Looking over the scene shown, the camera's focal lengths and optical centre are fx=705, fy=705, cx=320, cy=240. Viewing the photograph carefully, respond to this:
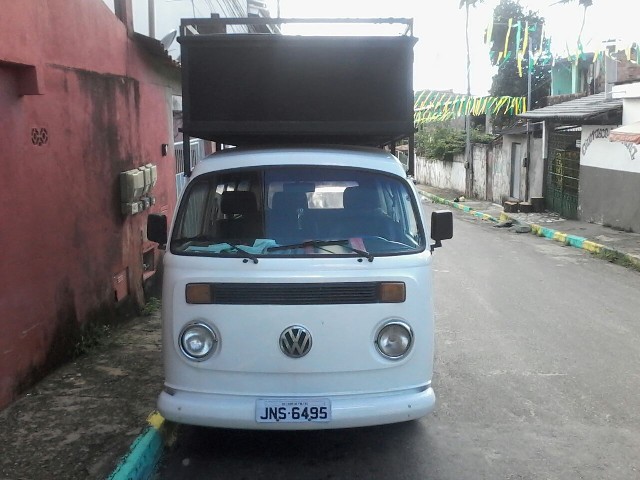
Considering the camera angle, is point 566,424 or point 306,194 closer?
point 306,194

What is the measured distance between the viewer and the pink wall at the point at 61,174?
5.05 meters

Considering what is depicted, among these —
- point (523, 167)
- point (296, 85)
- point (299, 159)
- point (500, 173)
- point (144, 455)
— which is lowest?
point (144, 455)

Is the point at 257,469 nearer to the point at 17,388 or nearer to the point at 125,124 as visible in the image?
the point at 17,388

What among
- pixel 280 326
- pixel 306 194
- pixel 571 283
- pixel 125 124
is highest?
pixel 125 124

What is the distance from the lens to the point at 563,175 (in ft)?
66.7

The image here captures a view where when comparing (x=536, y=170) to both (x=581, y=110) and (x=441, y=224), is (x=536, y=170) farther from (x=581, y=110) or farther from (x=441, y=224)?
(x=441, y=224)

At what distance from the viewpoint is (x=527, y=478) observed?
13.9 ft

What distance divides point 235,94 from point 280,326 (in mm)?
2158

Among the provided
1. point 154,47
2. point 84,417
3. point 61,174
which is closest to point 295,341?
point 84,417

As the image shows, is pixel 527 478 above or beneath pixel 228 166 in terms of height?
beneath

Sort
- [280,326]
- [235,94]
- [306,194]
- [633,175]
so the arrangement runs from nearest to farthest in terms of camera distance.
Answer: [280,326] → [306,194] → [235,94] → [633,175]

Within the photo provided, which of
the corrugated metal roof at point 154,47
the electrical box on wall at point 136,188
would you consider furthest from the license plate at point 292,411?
the corrugated metal roof at point 154,47

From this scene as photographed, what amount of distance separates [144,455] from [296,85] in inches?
117

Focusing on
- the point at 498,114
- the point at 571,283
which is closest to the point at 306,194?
the point at 571,283
